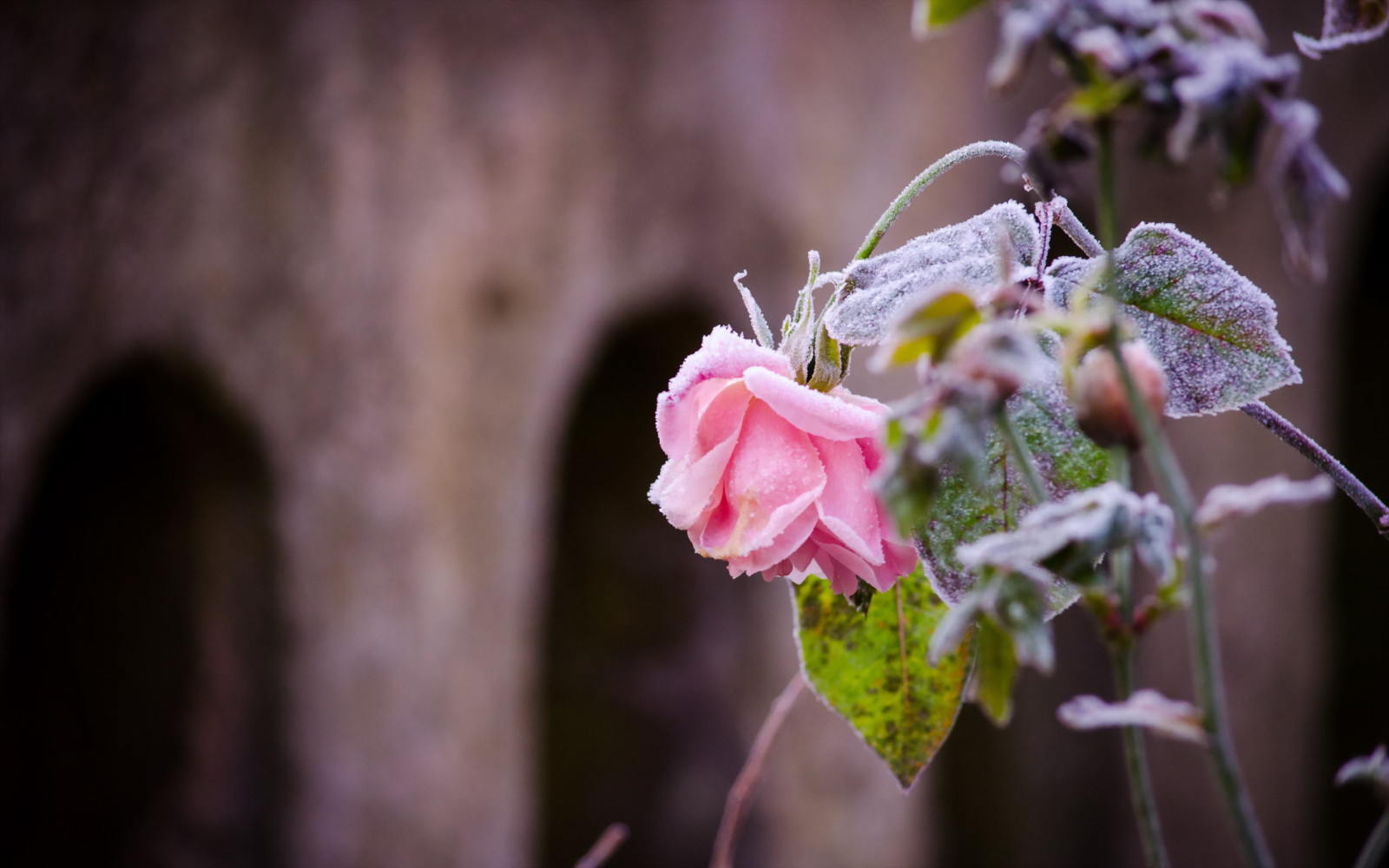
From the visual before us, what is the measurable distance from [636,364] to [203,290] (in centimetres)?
126

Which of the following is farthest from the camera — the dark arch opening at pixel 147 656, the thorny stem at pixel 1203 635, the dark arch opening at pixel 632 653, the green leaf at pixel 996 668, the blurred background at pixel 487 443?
the dark arch opening at pixel 632 653

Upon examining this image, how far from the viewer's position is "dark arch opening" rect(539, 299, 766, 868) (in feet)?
9.36

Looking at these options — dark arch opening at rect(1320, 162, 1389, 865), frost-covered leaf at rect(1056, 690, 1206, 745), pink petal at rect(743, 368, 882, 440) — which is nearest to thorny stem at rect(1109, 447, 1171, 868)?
frost-covered leaf at rect(1056, 690, 1206, 745)

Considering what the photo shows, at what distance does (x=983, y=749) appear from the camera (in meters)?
3.10

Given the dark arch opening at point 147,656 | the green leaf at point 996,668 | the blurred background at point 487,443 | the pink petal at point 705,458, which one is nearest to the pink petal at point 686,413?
the pink petal at point 705,458

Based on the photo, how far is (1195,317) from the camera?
1.03 ft

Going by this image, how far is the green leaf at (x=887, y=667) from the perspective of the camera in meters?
0.35

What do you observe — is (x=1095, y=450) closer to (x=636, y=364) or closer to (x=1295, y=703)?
(x=636, y=364)

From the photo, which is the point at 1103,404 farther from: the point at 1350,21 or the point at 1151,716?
the point at 1350,21

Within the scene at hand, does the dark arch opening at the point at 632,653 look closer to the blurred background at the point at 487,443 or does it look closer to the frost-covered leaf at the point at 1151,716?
the blurred background at the point at 487,443

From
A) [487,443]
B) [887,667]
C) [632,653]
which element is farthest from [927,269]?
[632,653]

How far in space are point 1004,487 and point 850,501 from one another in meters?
0.04

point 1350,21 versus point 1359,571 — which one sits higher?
point 1350,21

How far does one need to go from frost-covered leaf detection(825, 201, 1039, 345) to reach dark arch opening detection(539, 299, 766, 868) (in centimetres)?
239
